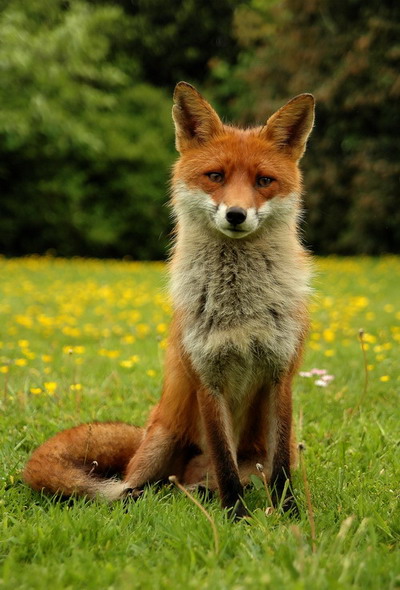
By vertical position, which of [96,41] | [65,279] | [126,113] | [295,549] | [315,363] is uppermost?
[96,41]

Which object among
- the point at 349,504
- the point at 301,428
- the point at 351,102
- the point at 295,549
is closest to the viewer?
the point at 295,549

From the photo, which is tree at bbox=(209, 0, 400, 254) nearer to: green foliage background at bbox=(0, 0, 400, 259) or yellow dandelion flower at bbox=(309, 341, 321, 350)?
green foliage background at bbox=(0, 0, 400, 259)

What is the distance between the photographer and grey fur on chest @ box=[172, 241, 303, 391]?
321cm

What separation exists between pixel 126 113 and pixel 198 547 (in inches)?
834

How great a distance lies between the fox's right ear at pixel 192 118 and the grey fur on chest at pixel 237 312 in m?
0.55

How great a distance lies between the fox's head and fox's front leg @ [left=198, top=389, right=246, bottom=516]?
2.59ft

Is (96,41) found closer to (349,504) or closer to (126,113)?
(126,113)

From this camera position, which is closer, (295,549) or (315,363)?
(295,549)

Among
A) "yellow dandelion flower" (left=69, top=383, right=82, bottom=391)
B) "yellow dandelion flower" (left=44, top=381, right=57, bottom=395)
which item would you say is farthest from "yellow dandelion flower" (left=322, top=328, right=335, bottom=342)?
"yellow dandelion flower" (left=44, top=381, right=57, bottom=395)

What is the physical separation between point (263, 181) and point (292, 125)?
414 millimetres

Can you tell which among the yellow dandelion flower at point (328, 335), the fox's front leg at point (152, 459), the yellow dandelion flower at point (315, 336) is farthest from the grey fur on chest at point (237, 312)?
the yellow dandelion flower at point (315, 336)

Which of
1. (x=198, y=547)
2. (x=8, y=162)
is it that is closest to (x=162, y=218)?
(x=8, y=162)

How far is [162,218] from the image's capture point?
22.9m

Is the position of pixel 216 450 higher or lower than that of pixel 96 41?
lower
